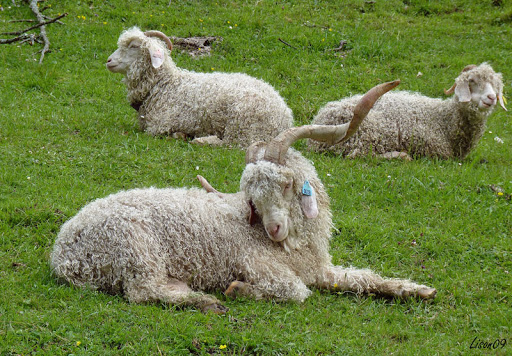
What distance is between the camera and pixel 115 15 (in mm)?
13328

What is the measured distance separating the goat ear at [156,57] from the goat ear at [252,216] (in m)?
4.60

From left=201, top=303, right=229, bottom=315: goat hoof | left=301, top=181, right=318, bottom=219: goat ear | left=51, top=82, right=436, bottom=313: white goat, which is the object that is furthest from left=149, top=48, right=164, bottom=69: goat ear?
left=201, top=303, right=229, bottom=315: goat hoof

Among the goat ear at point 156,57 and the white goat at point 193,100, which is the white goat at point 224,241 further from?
the goat ear at point 156,57

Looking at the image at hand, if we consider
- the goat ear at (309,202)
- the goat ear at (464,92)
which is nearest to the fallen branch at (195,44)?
the goat ear at (464,92)

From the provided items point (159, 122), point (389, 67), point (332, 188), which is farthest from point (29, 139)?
point (389, 67)

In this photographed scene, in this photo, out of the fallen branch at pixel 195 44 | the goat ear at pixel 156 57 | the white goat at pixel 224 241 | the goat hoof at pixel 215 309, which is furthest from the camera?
the fallen branch at pixel 195 44

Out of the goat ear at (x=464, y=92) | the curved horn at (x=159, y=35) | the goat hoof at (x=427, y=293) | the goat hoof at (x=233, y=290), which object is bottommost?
the goat hoof at (x=427, y=293)

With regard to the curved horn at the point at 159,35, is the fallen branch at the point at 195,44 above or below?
below

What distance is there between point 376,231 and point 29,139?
4.33 m

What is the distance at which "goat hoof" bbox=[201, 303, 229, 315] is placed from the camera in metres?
4.69

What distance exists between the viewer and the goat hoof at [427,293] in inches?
206

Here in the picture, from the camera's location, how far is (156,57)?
31.1 feet

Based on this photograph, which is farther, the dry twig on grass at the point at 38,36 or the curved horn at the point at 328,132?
the dry twig on grass at the point at 38,36

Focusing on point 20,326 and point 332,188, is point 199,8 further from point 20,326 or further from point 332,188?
point 20,326
